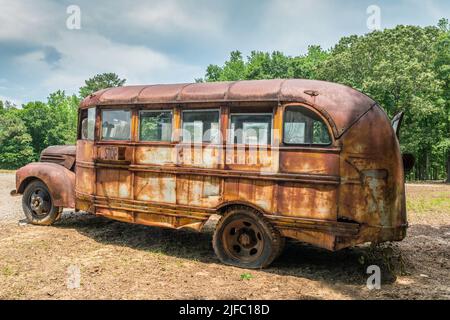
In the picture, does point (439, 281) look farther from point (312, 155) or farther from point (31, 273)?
point (31, 273)

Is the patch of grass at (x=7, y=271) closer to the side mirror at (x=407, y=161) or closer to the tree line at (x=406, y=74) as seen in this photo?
the side mirror at (x=407, y=161)

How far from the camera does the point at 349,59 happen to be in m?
30.5

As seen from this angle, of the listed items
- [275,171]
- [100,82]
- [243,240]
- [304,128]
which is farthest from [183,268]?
[100,82]

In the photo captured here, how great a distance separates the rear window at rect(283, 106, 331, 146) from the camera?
589 cm

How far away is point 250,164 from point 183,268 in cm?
203

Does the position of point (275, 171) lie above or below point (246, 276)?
above

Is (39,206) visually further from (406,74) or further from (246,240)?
(406,74)

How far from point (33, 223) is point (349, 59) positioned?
89.4ft

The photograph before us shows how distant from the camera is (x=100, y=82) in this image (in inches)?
2840

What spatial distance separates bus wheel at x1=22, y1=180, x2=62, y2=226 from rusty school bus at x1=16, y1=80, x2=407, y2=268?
1.63 m

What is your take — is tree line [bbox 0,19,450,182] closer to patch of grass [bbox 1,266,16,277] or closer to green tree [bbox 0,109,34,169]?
patch of grass [bbox 1,266,16,277]

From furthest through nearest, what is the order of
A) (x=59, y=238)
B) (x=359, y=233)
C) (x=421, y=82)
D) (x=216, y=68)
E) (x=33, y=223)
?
(x=216, y=68) → (x=421, y=82) → (x=33, y=223) → (x=59, y=238) → (x=359, y=233)

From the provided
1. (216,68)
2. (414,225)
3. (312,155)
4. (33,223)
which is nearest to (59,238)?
(33,223)
